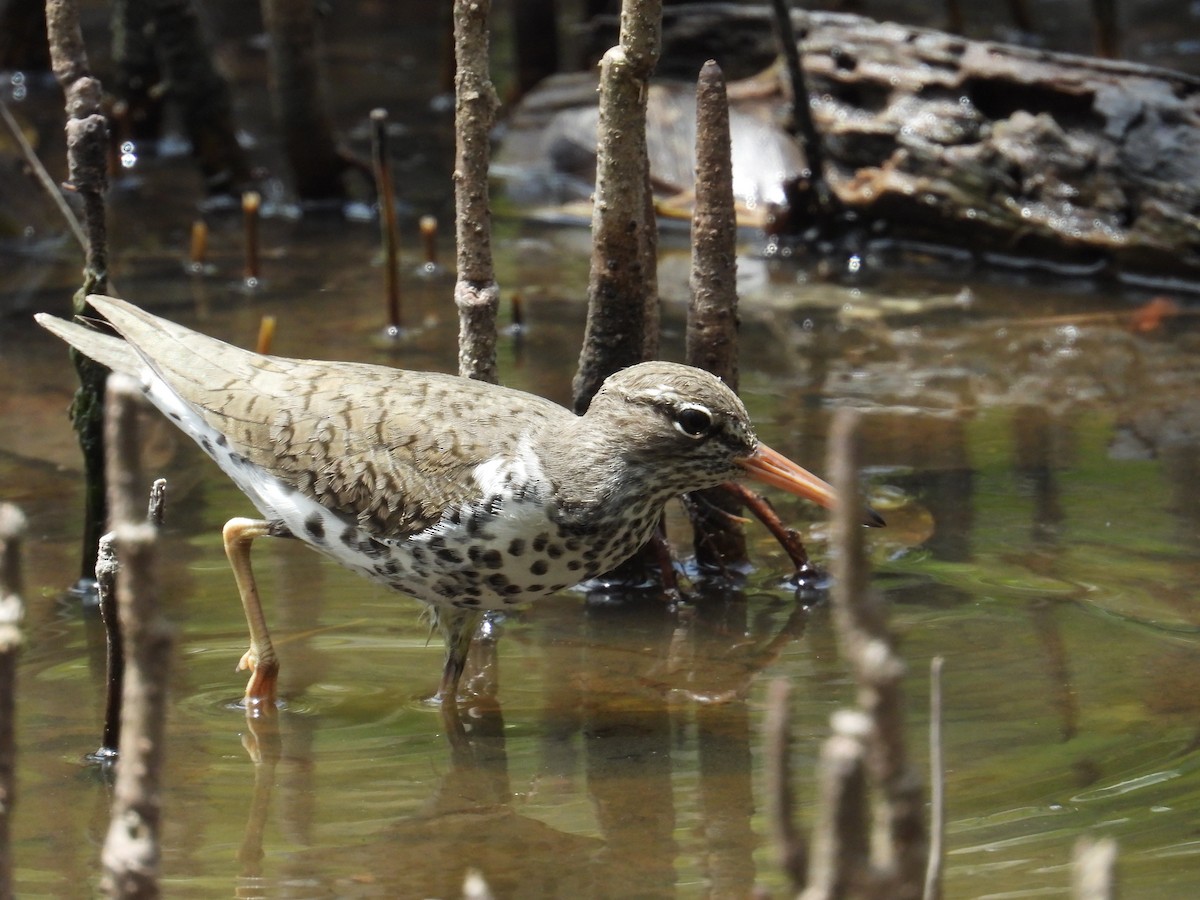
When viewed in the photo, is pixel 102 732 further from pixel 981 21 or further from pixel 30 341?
pixel 981 21

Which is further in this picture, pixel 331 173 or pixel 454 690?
pixel 331 173

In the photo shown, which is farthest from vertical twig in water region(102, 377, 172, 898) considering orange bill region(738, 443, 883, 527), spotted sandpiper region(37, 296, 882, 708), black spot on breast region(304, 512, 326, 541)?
orange bill region(738, 443, 883, 527)

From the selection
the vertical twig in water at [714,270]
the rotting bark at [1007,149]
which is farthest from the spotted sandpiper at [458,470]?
the rotting bark at [1007,149]

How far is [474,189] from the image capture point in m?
5.67

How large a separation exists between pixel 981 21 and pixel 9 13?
9.61 m

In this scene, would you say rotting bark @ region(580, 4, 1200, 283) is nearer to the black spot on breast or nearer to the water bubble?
the water bubble

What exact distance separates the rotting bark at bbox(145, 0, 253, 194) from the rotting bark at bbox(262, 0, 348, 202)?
0.57m

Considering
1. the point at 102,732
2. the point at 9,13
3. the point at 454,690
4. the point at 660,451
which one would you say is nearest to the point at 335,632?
the point at 454,690

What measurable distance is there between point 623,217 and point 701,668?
1.65m

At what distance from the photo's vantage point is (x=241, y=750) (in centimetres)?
491

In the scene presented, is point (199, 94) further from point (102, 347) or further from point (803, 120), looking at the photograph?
point (102, 347)

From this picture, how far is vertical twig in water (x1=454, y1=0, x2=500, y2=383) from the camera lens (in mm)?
5438

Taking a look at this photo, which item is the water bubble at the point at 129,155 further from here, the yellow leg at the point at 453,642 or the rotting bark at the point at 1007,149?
the yellow leg at the point at 453,642

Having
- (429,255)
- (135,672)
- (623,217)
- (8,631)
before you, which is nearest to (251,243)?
(429,255)
